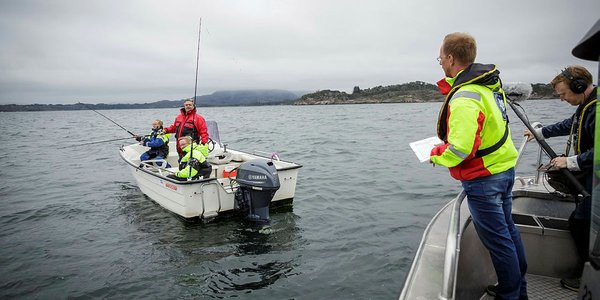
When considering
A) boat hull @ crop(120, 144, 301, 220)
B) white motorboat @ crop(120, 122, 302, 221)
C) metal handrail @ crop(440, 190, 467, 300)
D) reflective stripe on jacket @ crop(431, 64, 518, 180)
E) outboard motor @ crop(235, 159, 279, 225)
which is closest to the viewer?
metal handrail @ crop(440, 190, 467, 300)

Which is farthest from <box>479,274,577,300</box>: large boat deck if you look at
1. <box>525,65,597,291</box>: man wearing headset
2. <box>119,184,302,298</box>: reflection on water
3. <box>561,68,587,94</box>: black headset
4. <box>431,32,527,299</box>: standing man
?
<box>119,184,302,298</box>: reflection on water

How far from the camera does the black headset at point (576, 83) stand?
9.43 ft

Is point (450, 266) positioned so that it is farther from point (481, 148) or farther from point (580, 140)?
point (580, 140)

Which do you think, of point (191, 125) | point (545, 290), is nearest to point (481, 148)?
point (545, 290)

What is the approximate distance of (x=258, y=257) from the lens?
18.4ft

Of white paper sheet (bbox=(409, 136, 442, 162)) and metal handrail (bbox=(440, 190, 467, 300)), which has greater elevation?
white paper sheet (bbox=(409, 136, 442, 162))

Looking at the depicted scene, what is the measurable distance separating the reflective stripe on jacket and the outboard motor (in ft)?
13.4

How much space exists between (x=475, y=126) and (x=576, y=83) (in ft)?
5.29

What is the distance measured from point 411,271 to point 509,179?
2.81 feet

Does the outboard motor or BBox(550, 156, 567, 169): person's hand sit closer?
BBox(550, 156, 567, 169): person's hand

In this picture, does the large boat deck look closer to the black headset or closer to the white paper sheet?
the white paper sheet

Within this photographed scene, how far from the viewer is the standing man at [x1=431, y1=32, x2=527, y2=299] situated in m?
2.05

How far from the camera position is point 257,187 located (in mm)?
6043

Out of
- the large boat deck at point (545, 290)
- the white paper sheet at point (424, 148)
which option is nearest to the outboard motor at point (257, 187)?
the white paper sheet at point (424, 148)
